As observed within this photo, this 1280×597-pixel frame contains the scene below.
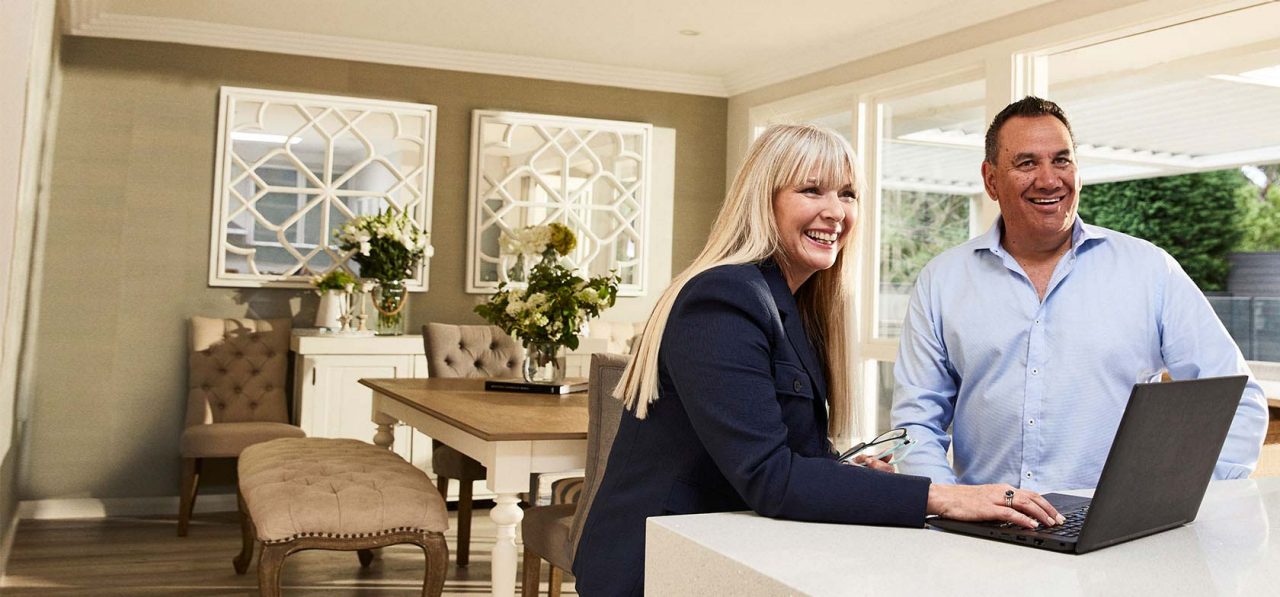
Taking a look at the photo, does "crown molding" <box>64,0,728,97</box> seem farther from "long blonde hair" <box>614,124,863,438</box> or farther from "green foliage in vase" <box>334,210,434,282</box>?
"long blonde hair" <box>614,124,863,438</box>

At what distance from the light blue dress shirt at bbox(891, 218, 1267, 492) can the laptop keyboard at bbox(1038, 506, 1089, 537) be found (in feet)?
1.81

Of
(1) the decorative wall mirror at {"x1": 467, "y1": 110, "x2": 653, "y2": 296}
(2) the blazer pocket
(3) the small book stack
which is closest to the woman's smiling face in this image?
(2) the blazer pocket

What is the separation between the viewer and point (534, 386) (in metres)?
3.90

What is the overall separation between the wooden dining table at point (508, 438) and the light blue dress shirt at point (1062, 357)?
3.82 feet

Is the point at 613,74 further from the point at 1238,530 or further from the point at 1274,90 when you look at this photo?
the point at 1238,530

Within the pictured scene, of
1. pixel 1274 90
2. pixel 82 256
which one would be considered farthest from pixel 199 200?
pixel 1274 90

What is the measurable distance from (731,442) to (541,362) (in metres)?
2.54

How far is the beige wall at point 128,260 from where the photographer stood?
5504 millimetres

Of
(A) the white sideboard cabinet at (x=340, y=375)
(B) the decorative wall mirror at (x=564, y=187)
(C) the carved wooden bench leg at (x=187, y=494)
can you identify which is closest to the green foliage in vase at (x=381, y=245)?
(A) the white sideboard cabinet at (x=340, y=375)

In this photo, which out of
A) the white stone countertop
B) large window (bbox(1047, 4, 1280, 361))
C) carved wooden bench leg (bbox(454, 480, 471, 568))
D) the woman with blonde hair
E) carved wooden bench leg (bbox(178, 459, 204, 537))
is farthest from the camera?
carved wooden bench leg (bbox(178, 459, 204, 537))

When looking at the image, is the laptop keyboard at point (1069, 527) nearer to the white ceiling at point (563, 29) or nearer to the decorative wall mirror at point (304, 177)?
the white ceiling at point (563, 29)

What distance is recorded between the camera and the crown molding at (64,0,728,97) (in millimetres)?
5547

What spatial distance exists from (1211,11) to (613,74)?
3.50 meters

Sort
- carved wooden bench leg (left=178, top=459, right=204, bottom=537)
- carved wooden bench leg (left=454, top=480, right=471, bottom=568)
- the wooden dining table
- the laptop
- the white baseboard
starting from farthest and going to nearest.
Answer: the white baseboard
carved wooden bench leg (left=178, top=459, right=204, bottom=537)
carved wooden bench leg (left=454, top=480, right=471, bottom=568)
the wooden dining table
the laptop
